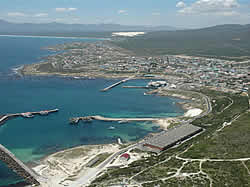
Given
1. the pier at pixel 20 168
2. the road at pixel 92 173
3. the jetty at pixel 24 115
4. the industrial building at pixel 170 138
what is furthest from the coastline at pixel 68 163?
the jetty at pixel 24 115

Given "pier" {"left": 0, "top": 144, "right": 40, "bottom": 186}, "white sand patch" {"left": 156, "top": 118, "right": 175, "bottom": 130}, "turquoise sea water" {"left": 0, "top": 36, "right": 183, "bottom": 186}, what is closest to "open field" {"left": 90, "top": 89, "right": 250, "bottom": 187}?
"pier" {"left": 0, "top": 144, "right": 40, "bottom": 186}

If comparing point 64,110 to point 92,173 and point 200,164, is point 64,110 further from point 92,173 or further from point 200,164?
point 200,164

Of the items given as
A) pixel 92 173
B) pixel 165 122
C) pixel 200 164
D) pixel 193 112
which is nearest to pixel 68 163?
pixel 92 173

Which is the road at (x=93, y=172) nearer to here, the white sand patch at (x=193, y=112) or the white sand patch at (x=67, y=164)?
the white sand patch at (x=67, y=164)

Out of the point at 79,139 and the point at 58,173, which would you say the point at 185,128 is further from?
the point at 58,173

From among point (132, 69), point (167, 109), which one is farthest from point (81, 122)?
point (132, 69)
